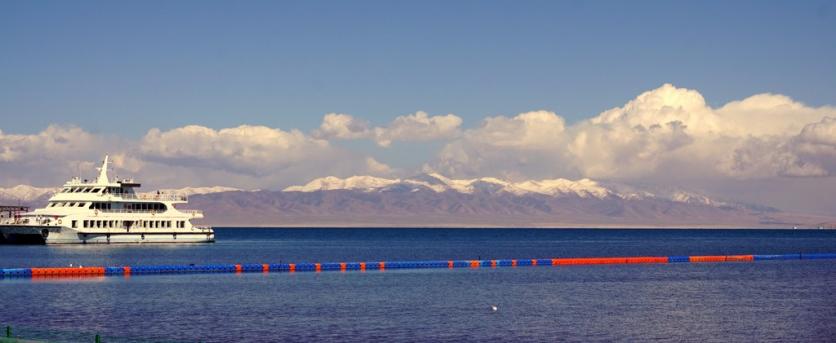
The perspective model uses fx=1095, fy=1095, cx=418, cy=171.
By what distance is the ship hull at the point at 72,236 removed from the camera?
152875 millimetres

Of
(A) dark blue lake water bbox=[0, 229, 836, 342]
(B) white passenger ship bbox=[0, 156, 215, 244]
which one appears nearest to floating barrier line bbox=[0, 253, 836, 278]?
(A) dark blue lake water bbox=[0, 229, 836, 342]

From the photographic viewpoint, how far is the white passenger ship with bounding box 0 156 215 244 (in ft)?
503

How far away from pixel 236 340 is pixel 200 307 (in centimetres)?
1638

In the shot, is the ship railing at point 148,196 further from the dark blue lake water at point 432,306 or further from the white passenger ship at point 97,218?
the dark blue lake water at point 432,306


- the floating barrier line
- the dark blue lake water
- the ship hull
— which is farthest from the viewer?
the ship hull

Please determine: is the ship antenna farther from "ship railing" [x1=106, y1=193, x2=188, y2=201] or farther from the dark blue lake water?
the dark blue lake water

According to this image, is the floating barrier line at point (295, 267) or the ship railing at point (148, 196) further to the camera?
the ship railing at point (148, 196)

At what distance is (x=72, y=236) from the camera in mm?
153250

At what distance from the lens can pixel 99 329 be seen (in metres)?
55.6

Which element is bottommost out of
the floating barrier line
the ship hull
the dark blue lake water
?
the dark blue lake water

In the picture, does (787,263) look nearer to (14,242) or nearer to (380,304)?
(380,304)

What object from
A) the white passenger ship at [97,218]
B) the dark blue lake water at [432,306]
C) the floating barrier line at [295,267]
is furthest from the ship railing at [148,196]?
the dark blue lake water at [432,306]

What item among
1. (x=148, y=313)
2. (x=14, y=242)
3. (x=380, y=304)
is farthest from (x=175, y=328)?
(x=14, y=242)

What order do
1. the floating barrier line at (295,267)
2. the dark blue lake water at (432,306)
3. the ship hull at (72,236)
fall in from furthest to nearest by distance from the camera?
1. the ship hull at (72,236)
2. the floating barrier line at (295,267)
3. the dark blue lake water at (432,306)
